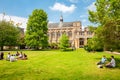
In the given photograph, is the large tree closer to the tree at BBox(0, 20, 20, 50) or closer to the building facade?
the tree at BBox(0, 20, 20, 50)

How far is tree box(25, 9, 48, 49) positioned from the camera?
66000mm

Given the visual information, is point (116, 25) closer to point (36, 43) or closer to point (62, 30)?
point (36, 43)

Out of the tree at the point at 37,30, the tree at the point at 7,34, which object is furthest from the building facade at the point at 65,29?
the tree at the point at 7,34

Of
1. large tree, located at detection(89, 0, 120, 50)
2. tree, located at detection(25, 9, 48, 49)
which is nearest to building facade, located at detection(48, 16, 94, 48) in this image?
tree, located at detection(25, 9, 48, 49)

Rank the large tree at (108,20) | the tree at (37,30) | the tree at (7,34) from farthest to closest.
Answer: the tree at (7,34), the tree at (37,30), the large tree at (108,20)

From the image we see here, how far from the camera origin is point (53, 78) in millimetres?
16953

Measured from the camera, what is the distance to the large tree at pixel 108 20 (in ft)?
88.6

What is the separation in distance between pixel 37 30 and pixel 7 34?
9784mm

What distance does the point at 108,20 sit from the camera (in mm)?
27859

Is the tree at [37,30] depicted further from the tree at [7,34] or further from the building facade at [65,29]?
the building facade at [65,29]

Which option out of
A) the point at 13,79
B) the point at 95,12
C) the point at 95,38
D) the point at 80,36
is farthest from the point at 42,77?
the point at 80,36

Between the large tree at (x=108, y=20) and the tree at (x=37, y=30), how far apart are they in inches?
1392

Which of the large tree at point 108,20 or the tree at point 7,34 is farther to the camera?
the tree at point 7,34

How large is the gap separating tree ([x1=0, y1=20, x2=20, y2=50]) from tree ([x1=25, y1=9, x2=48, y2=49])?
16.3 ft
